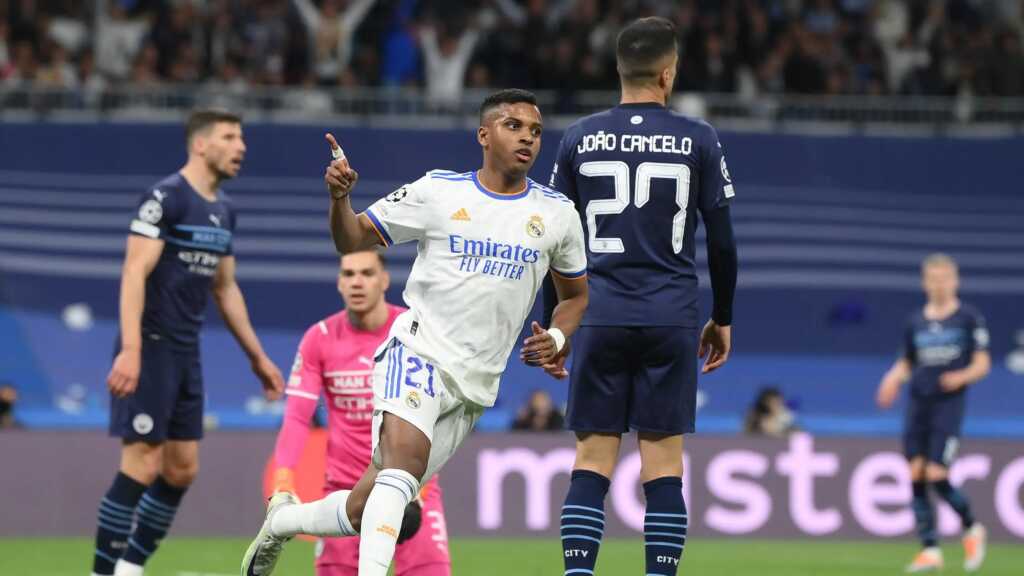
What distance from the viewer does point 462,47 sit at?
18.0 metres

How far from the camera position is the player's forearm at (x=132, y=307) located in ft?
27.2

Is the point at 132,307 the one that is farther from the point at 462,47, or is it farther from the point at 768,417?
the point at 462,47

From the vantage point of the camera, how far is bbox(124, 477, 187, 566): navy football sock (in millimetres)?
8617

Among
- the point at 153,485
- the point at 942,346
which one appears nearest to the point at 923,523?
the point at 942,346

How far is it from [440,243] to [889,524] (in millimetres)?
9180

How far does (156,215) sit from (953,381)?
656 cm

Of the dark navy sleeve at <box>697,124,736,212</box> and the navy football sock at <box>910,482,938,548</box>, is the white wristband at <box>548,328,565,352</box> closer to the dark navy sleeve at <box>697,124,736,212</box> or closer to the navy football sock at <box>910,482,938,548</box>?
the dark navy sleeve at <box>697,124,736,212</box>

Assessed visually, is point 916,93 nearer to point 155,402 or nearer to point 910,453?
point 910,453

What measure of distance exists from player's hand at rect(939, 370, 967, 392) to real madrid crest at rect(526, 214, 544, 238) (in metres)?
6.94

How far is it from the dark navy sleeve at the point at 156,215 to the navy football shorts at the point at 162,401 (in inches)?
22.0

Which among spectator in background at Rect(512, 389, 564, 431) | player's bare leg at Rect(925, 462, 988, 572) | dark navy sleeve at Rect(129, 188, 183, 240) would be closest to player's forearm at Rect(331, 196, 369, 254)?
dark navy sleeve at Rect(129, 188, 183, 240)

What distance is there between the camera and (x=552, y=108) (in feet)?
57.7

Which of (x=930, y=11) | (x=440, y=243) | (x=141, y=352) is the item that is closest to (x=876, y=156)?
(x=930, y=11)

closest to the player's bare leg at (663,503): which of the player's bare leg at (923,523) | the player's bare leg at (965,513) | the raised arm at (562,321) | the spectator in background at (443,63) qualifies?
the raised arm at (562,321)
